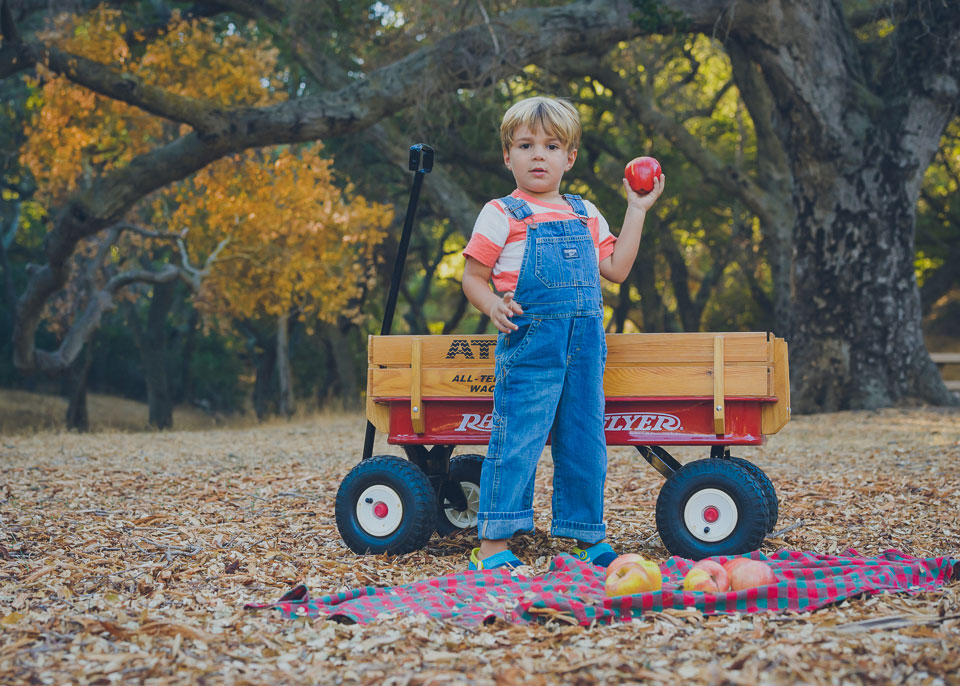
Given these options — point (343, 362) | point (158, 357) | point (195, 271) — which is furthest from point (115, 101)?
point (343, 362)

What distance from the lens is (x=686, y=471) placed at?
11.9ft

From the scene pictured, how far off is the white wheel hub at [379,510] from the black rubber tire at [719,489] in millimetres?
1049

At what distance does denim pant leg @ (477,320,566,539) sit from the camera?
3471 millimetres

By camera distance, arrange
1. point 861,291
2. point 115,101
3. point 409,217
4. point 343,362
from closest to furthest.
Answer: point 409,217, point 861,291, point 115,101, point 343,362

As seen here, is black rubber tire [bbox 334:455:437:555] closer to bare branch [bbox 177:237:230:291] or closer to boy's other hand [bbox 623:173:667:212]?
boy's other hand [bbox 623:173:667:212]

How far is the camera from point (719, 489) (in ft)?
11.8

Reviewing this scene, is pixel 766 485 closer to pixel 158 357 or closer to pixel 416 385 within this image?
pixel 416 385

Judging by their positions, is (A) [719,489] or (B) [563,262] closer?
(B) [563,262]

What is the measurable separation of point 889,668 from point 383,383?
7.11 ft

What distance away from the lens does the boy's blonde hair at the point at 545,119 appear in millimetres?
3520

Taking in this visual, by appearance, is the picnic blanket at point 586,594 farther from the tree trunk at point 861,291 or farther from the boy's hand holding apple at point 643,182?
the tree trunk at point 861,291

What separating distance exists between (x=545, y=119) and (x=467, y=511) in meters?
1.81

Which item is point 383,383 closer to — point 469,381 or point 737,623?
point 469,381

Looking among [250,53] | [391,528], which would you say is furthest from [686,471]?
[250,53]
